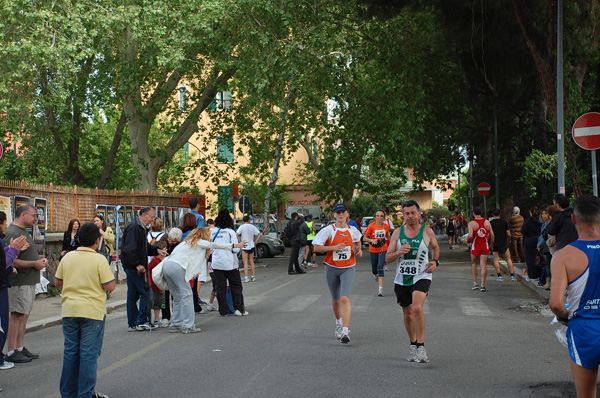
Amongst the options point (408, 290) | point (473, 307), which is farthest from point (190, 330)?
point (473, 307)

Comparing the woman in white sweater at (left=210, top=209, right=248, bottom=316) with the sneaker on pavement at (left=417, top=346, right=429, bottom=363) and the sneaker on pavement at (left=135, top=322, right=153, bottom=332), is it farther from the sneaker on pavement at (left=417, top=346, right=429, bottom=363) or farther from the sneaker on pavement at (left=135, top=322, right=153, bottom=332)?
the sneaker on pavement at (left=417, top=346, right=429, bottom=363)

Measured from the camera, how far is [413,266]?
28.2 ft

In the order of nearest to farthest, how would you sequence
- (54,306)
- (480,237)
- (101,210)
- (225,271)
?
1. (225,271)
2. (54,306)
3. (480,237)
4. (101,210)

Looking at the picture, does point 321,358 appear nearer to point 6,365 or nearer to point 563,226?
point 6,365

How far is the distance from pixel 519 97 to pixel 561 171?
11445mm

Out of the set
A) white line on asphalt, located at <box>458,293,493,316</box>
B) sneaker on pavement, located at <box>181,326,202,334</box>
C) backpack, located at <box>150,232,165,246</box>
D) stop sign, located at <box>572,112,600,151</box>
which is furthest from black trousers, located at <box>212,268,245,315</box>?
stop sign, located at <box>572,112,600,151</box>

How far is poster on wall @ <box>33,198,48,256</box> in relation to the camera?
16.5 metres

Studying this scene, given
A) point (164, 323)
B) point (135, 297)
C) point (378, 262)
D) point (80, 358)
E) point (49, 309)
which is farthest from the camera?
point (378, 262)

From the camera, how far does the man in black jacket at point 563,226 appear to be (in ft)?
36.5

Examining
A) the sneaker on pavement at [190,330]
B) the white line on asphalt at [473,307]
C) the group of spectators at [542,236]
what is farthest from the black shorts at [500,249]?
the sneaker on pavement at [190,330]

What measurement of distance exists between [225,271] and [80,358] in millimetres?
6612

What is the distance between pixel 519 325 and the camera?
1152cm

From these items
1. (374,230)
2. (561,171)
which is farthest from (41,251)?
(561,171)

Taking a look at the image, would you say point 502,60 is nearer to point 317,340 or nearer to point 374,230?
point 374,230
